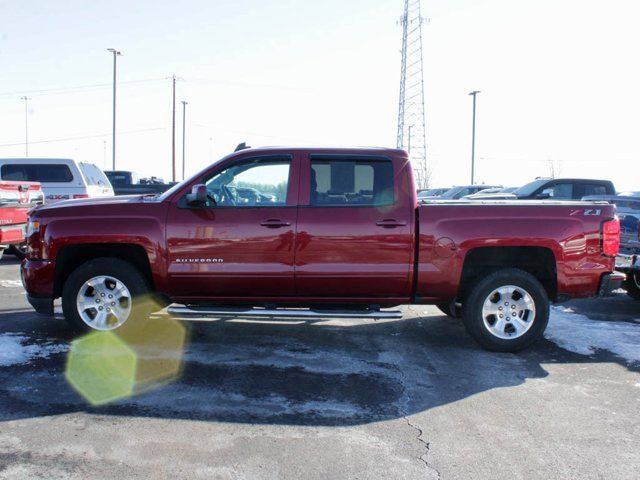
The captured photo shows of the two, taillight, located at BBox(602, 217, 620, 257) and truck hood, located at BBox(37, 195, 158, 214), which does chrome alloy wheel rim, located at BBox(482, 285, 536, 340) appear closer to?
taillight, located at BBox(602, 217, 620, 257)

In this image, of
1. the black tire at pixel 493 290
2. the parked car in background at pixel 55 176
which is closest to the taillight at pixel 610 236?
the black tire at pixel 493 290

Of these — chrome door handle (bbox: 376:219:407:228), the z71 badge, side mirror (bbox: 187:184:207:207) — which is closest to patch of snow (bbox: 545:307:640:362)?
the z71 badge

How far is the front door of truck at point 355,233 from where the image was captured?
5.63 m

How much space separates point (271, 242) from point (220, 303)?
2.81ft

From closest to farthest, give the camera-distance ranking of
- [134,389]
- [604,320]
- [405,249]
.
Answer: [134,389] → [405,249] → [604,320]

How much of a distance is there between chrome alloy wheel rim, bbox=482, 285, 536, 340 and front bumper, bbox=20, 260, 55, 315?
4.33m

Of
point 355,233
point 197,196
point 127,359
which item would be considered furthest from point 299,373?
point 197,196

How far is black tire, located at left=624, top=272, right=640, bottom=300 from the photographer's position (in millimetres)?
8133

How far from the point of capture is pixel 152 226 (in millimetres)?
5699

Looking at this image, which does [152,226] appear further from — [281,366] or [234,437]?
[234,437]

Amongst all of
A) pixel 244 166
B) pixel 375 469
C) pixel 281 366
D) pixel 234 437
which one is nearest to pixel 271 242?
pixel 244 166

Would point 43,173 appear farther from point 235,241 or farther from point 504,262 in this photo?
point 504,262

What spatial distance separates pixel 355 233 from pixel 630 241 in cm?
454

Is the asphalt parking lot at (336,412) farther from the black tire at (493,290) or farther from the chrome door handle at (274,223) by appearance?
the chrome door handle at (274,223)
